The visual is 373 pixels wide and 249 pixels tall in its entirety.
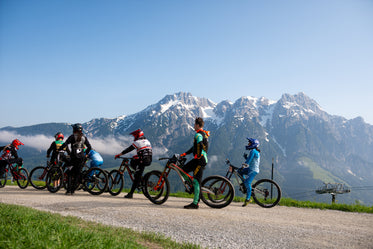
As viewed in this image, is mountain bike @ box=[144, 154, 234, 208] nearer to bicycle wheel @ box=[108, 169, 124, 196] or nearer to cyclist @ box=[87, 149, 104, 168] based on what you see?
bicycle wheel @ box=[108, 169, 124, 196]

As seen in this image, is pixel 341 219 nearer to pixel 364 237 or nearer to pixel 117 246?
pixel 364 237

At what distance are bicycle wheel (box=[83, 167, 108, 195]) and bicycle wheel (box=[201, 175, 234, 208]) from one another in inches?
182

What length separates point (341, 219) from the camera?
28.8ft

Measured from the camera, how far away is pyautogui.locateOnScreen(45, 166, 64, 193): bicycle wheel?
40.2 feet

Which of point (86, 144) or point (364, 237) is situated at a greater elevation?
point (86, 144)

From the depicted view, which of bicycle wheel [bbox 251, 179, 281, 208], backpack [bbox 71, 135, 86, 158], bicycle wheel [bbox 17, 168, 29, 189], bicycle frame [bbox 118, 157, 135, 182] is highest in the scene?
backpack [bbox 71, 135, 86, 158]

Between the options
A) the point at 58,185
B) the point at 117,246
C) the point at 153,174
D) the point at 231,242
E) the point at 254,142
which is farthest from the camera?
the point at 58,185

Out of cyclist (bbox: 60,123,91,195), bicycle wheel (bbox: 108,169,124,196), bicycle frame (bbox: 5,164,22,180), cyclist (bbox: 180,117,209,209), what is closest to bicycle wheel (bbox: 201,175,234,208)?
cyclist (bbox: 180,117,209,209)

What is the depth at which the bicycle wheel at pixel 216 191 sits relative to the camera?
9719mm

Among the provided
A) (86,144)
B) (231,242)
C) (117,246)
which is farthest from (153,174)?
(117,246)

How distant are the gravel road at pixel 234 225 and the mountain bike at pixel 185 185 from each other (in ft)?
2.94

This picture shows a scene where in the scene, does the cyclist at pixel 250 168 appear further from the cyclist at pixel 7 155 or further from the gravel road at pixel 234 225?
the cyclist at pixel 7 155

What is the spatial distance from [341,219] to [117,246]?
7.88m

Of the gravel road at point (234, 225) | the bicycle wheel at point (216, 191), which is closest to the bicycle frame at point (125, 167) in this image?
the gravel road at point (234, 225)
